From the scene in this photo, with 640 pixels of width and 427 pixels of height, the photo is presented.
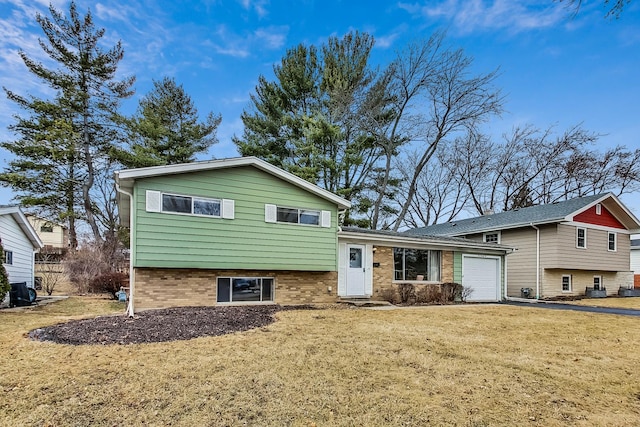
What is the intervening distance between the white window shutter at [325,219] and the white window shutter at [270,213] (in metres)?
1.64

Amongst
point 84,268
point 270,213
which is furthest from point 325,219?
point 84,268

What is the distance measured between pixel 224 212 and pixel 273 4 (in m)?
8.17

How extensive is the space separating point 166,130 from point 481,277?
20.6 m

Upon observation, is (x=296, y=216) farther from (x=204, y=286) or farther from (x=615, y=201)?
(x=615, y=201)

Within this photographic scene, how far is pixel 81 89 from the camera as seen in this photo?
75.6 feet

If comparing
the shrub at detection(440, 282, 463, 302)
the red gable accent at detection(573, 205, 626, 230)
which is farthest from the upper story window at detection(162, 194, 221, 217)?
the red gable accent at detection(573, 205, 626, 230)

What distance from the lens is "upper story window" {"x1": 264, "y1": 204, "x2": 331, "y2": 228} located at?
11.6 m

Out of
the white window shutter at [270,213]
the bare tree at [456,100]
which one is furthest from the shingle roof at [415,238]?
the bare tree at [456,100]

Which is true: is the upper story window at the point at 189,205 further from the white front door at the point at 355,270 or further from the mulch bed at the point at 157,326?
the white front door at the point at 355,270

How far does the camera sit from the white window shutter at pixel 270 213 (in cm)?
1150

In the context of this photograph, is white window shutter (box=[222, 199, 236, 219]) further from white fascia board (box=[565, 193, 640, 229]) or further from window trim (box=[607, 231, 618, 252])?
window trim (box=[607, 231, 618, 252])

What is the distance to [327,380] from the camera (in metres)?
4.57

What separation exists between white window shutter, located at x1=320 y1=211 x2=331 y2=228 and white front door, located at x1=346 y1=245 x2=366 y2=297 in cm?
137

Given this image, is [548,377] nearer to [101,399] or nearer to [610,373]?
[610,373]
